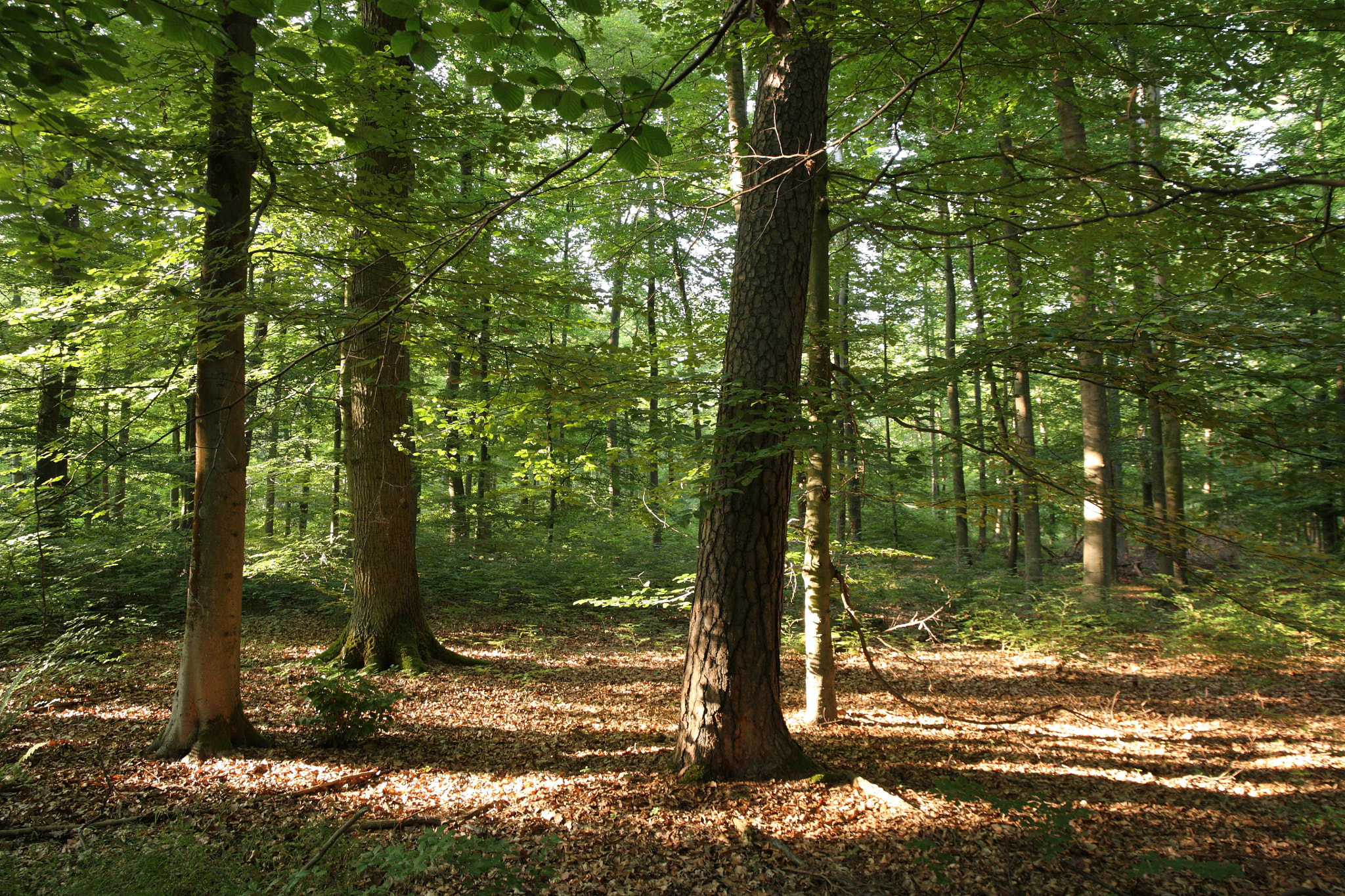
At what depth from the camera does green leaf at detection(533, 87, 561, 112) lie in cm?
218

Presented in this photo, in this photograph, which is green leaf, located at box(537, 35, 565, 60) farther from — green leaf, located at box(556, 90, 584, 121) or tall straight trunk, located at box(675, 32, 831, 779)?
tall straight trunk, located at box(675, 32, 831, 779)

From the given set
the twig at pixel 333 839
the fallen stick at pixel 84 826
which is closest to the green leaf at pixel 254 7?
the twig at pixel 333 839

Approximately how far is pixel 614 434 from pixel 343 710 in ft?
17.7

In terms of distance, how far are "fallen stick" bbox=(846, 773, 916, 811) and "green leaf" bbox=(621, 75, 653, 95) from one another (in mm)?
4556

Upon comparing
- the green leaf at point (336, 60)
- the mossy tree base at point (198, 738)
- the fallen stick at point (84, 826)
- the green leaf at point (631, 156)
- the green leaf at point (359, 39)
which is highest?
the green leaf at point (336, 60)

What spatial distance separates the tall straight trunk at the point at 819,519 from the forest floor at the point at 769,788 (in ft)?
1.15

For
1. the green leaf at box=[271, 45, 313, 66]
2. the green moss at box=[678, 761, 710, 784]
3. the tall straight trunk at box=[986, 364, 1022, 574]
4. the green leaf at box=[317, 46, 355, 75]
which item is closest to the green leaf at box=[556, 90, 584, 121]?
the green leaf at box=[271, 45, 313, 66]

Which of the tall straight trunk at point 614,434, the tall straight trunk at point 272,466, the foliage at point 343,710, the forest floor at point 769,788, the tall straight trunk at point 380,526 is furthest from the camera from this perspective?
the tall straight trunk at point 272,466

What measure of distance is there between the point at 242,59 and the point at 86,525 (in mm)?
10812

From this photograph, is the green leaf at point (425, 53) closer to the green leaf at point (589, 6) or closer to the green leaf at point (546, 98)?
the green leaf at point (546, 98)

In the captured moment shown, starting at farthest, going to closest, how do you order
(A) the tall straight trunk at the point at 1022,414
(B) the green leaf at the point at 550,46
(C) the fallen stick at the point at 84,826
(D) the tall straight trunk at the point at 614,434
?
(D) the tall straight trunk at the point at 614,434 → (A) the tall straight trunk at the point at 1022,414 → (C) the fallen stick at the point at 84,826 → (B) the green leaf at the point at 550,46

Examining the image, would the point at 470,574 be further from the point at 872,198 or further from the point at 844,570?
the point at 872,198

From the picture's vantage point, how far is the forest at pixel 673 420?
3494 mm

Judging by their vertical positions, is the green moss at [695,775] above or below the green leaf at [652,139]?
below
